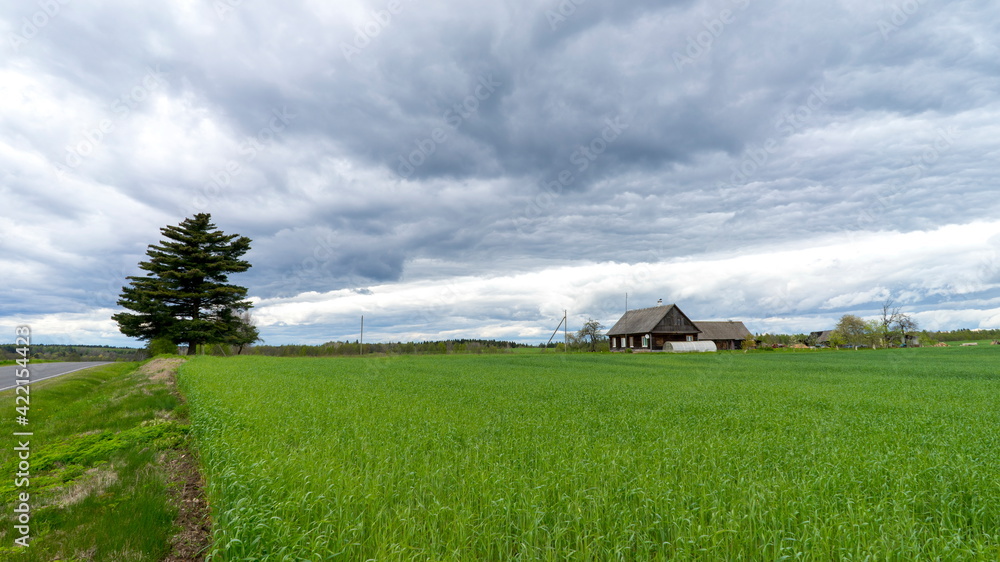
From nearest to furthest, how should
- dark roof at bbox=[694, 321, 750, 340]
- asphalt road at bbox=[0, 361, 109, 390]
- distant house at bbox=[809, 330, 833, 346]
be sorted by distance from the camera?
1. asphalt road at bbox=[0, 361, 109, 390]
2. dark roof at bbox=[694, 321, 750, 340]
3. distant house at bbox=[809, 330, 833, 346]

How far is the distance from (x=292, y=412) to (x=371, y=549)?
27.5 feet

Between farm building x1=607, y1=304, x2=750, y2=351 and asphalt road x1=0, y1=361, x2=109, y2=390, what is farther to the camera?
farm building x1=607, y1=304, x2=750, y2=351

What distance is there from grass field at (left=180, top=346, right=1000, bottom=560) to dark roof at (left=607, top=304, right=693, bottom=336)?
6483 centimetres

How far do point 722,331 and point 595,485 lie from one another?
92.6 metres

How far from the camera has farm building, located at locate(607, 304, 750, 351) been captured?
247ft

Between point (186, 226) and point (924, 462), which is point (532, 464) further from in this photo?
point (186, 226)

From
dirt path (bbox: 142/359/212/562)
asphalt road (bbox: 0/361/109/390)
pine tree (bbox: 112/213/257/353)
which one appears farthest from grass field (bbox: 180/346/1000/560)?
pine tree (bbox: 112/213/257/353)

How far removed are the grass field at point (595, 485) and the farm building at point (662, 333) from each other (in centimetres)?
6441

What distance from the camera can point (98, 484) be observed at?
7.33m

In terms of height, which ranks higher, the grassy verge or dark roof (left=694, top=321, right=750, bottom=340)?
dark roof (left=694, top=321, right=750, bottom=340)

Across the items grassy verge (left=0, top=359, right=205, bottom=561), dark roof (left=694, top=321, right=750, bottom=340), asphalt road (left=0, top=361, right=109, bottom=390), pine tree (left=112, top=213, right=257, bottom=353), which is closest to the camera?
grassy verge (left=0, top=359, right=205, bottom=561)

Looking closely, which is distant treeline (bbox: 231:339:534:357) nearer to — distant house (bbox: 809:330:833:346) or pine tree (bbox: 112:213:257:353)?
pine tree (bbox: 112:213:257:353)

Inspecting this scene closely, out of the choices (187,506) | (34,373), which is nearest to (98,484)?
(187,506)

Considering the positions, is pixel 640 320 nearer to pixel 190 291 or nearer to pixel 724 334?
pixel 724 334
